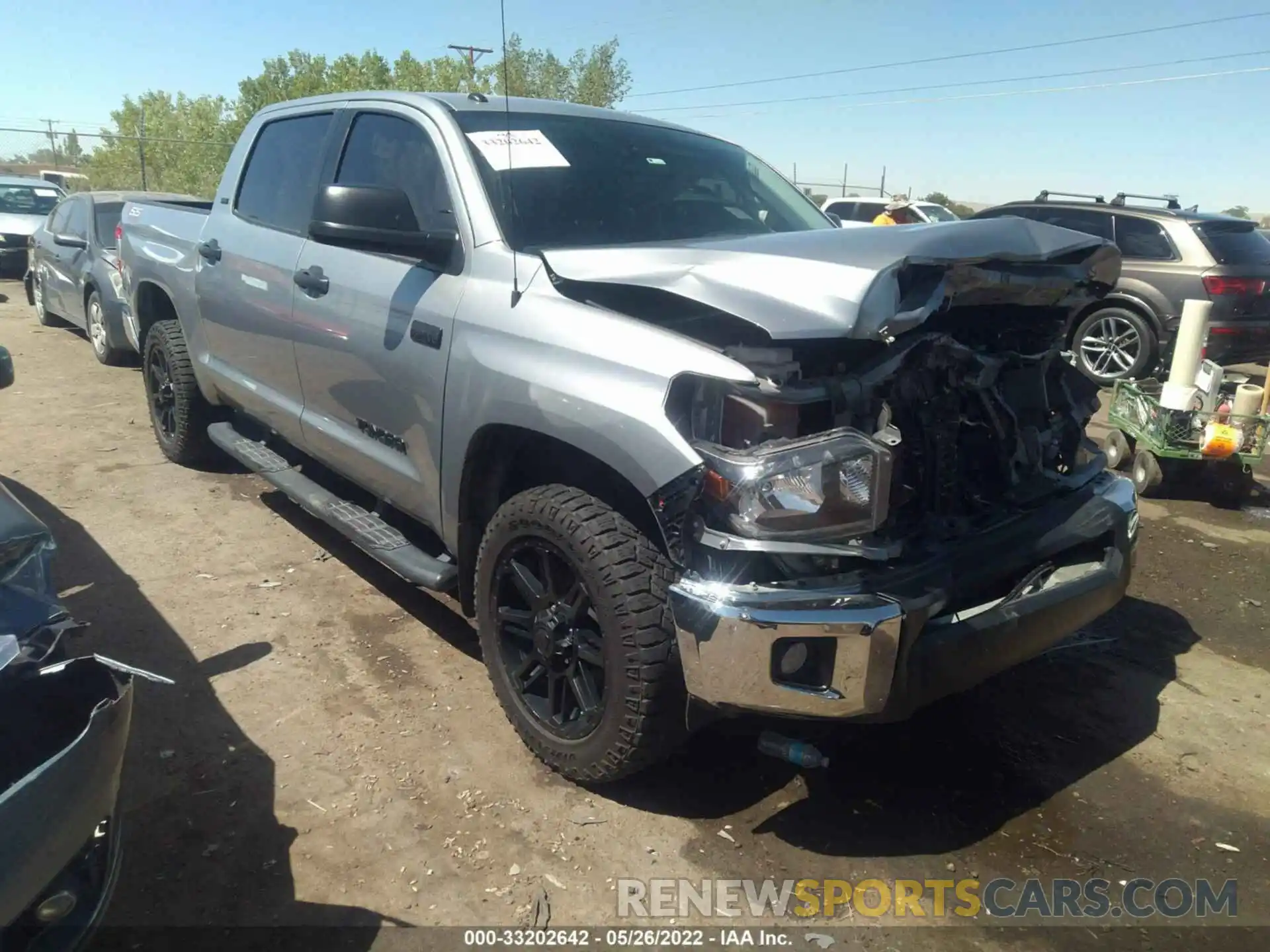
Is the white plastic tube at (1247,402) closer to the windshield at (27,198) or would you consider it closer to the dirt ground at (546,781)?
the dirt ground at (546,781)

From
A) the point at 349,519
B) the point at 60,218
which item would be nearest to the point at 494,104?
the point at 349,519

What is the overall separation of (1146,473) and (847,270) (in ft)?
15.0

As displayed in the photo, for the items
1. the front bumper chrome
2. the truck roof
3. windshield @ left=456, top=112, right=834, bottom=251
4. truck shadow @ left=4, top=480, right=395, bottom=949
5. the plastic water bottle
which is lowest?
truck shadow @ left=4, top=480, right=395, bottom=949

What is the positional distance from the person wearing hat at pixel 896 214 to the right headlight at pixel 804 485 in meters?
11.6

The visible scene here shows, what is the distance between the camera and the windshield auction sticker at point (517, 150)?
328 cm

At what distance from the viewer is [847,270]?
2.29 metres

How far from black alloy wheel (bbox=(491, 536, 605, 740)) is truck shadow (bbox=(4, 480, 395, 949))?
0.76 metres

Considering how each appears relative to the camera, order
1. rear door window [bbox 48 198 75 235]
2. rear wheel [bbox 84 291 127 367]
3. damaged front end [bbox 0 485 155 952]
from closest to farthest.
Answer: damaged front end [bbox 0 485 155 952] → rear wheel [bbox 84 291 127 367] → rear door window [bbox 48 198 75 235]

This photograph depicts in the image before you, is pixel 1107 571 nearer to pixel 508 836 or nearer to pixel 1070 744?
pixel 1070 744

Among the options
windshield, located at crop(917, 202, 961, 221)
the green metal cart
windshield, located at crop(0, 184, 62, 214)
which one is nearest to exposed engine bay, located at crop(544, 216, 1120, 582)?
the green metal cart

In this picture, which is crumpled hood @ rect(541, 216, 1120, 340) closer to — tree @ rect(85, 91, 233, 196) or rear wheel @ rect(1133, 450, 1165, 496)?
rear wheel @ rect(1133, 450, 1165, 496)

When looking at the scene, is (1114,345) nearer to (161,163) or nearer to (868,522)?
(868,522)

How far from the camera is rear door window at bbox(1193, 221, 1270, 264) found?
29.6ft

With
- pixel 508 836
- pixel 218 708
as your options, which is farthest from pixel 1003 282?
pixel 218 708
